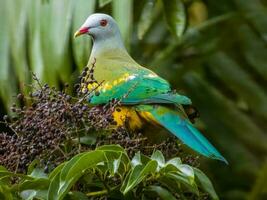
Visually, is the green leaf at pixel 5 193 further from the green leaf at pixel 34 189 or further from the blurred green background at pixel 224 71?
the blurred green background at pixel 224 71

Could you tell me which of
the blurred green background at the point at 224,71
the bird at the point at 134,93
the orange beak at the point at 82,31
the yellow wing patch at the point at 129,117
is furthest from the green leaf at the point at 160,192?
the blurred green background at the point at 224,71

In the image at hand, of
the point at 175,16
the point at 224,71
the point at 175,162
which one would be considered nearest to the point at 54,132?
the point at 175,162

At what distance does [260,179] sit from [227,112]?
19.0 inches

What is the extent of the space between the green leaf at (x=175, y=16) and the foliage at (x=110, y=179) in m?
1.24

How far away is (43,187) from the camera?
1933 mm

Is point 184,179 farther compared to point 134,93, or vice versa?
point 134,93

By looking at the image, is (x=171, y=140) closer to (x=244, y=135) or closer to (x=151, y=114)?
(x=151, y=114)

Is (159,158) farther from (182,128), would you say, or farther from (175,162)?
(182,128)

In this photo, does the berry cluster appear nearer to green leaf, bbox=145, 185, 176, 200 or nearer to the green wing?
green leaf, bbox=145, 185, 176, 200

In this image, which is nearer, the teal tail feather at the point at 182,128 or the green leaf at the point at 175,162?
the green leaf at the point at 175,162

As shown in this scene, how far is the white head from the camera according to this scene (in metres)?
2.80

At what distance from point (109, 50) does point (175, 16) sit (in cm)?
46

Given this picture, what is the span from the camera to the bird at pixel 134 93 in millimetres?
2416

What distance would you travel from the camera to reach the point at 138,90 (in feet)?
8.52
